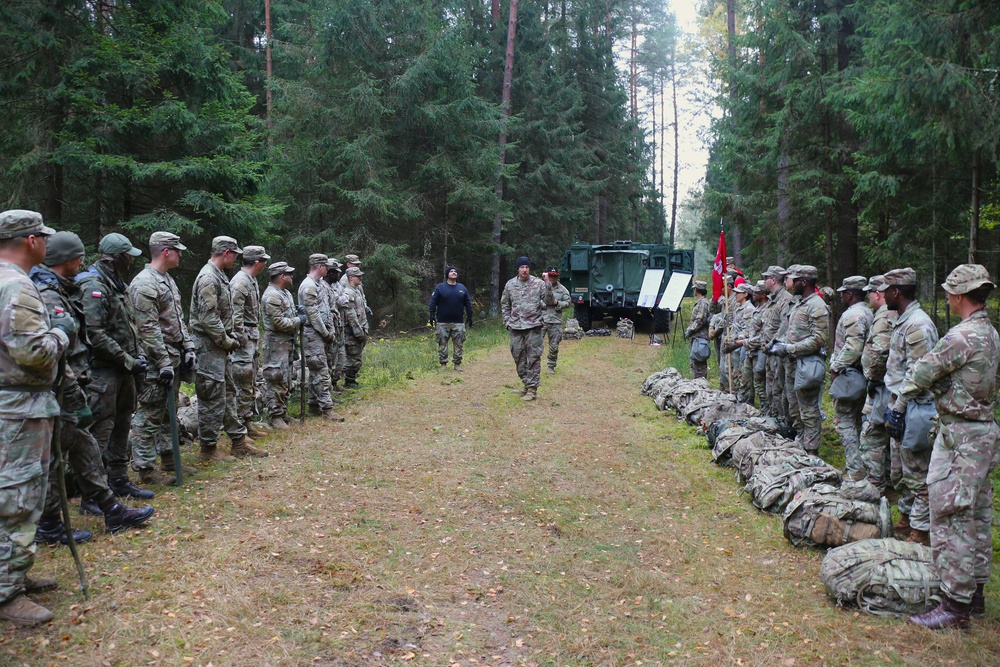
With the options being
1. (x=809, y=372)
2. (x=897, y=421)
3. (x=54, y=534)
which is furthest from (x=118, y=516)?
(x=809, y=372)

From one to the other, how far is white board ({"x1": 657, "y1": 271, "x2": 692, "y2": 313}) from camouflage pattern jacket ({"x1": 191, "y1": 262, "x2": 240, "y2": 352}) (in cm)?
1298

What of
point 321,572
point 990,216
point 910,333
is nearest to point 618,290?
point 990,216

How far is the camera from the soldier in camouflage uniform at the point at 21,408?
3396 mm

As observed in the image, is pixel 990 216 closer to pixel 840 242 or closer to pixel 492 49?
pixel 840 242

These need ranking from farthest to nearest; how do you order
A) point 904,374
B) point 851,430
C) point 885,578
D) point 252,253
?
point 252,253 → point 851,430 → point 904,374 → point 885,578

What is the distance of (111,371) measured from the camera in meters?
5.03

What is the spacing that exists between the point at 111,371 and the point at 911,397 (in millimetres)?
5714

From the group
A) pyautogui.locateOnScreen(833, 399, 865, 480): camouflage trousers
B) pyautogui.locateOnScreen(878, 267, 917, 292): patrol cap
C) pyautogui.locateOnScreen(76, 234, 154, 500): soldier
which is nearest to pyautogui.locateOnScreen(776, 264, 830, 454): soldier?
pyautogui.locateOnScreen(833, 399, 865, 480): camouflage trousers

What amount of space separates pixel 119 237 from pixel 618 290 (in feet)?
54.6

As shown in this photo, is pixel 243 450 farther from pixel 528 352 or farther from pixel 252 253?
pixel 528 352

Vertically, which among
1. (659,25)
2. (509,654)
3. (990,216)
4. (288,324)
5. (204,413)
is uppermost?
(659,25)

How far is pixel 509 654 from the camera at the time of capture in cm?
355

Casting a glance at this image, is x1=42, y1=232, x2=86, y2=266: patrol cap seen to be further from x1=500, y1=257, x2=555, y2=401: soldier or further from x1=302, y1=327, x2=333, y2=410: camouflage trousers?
x1=500, y1=257, x2=555, y2=401: soldier

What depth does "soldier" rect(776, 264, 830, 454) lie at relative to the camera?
283 inches
